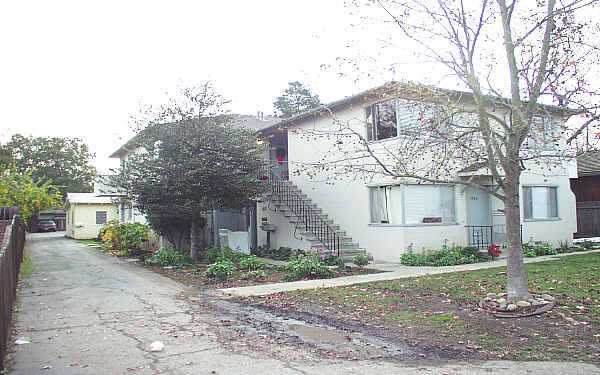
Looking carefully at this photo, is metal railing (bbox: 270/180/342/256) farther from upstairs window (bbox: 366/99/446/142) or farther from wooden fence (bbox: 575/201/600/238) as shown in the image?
wooden fence (bbox: 575/201/600/238)

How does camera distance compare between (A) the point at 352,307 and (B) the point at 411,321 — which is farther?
(A) the point at 352,307

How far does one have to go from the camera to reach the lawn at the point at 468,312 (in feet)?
20.7

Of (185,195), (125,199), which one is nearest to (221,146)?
(185,195)

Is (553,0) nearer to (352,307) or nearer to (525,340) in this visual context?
(525,340)

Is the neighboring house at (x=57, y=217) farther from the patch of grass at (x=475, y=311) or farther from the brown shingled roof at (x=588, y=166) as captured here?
the patch of grass at (x=475, y=311)

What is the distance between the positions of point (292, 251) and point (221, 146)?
5.00 metres

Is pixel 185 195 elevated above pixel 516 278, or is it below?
above

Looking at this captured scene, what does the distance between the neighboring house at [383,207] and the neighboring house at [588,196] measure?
268 centimetres

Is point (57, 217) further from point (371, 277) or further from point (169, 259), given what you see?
point (371, 277)

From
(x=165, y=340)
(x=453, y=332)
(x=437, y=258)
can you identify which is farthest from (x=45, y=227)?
(x=453, y=332)

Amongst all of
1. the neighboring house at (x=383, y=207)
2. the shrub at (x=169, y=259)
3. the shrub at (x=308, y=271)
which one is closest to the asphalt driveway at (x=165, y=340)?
the shrub at (x=308, y=271)

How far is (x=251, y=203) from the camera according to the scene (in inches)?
679

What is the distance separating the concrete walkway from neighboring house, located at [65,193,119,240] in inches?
1101

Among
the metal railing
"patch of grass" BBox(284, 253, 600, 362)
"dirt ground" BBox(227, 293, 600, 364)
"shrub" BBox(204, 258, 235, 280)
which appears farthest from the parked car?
"dirt ground" BBox(227, 293, 600, 364)
